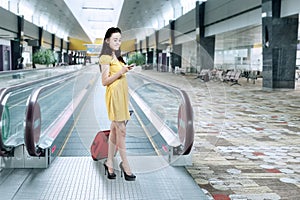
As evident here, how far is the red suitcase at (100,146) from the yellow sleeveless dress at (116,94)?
940 mm

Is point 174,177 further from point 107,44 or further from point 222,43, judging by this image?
point 222,43

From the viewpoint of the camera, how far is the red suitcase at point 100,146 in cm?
479

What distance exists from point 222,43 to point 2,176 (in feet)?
123

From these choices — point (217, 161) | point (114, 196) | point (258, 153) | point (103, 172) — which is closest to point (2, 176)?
point (103, 172)

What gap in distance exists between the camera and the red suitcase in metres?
4.79

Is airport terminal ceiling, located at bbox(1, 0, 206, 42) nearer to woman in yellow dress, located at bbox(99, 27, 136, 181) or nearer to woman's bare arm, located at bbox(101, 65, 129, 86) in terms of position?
woman in yellow dress, located at bbox(99, 27, 136, 181)

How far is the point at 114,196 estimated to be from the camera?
3.72m

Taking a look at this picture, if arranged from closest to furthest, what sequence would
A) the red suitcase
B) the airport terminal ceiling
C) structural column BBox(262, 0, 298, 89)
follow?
the red suitcase
structural column BBox(262, 0, 298, 89)
the airport terminal ceiling

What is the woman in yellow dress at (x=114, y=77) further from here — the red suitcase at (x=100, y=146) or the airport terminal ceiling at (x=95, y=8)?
the airport terminal ceiling at (x=95, y=8)

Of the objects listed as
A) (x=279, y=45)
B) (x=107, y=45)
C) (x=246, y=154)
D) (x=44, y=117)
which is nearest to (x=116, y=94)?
(x=107, y=45)

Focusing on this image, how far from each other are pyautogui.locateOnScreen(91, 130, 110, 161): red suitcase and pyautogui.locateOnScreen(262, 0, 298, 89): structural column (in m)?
15.6

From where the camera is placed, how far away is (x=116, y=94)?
385 cm

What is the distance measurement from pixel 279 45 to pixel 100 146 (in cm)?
1606

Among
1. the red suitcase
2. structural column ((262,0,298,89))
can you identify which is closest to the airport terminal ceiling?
structural column ((262,0,298,89))
